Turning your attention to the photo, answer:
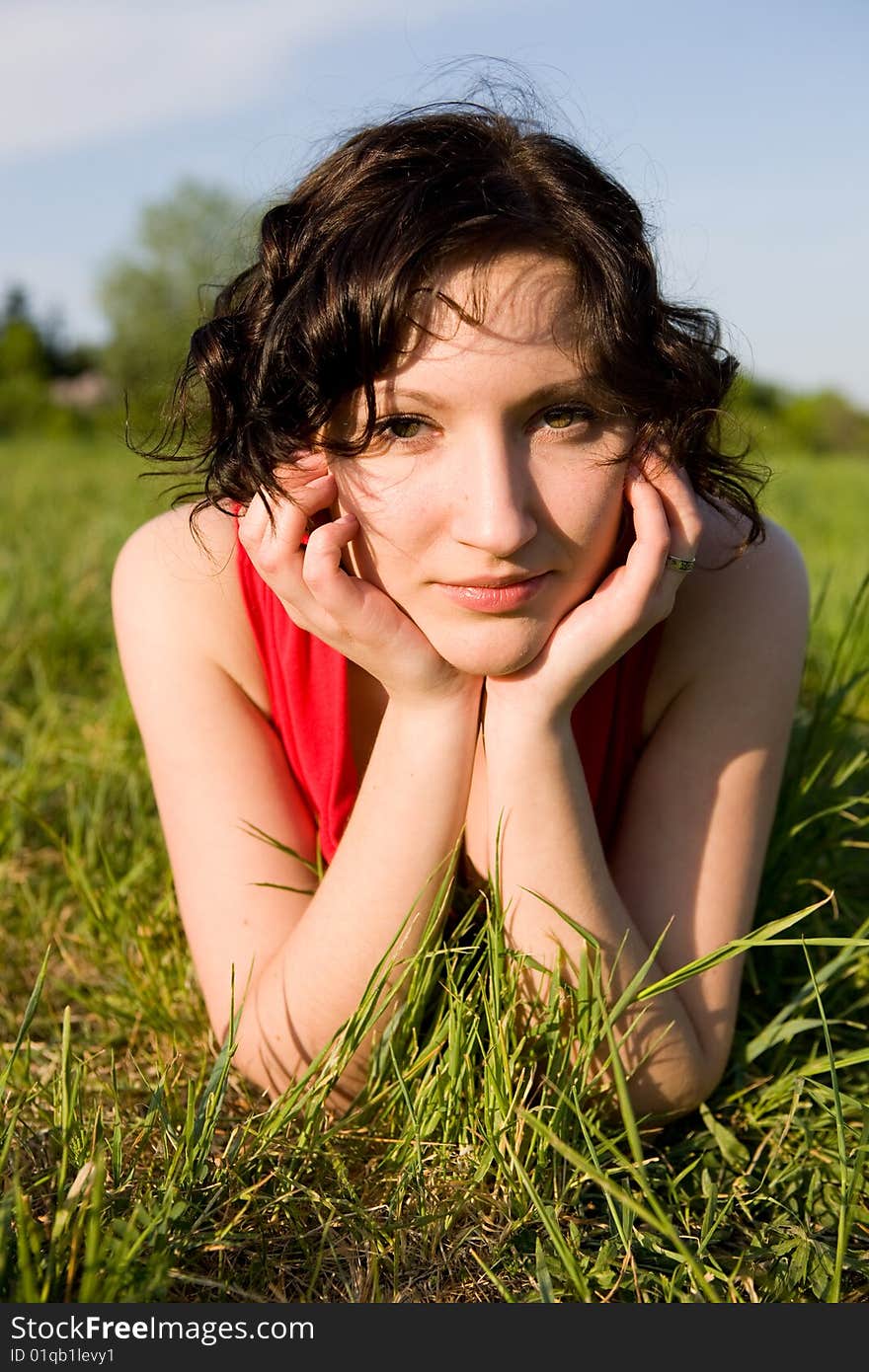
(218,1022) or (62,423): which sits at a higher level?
(218,1022)

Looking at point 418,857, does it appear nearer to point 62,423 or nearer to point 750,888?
point 750,888

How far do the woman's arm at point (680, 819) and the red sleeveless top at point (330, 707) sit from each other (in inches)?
2.8

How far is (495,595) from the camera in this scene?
1.77 meters

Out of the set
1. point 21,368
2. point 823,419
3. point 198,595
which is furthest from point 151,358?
point 823,419

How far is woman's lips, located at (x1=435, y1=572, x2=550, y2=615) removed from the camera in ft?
5.81

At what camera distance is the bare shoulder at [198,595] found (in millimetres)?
2174

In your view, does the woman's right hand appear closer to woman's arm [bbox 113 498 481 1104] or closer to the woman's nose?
woman's arm [bbox 113 498 481 1104]

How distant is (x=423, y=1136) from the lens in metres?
1.73

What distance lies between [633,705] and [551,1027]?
69 cm

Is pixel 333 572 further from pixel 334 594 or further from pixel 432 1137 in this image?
pixel 432 1137

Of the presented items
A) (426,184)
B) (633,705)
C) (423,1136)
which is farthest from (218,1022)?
(426,184)

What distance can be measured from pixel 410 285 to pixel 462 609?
487 millimetres

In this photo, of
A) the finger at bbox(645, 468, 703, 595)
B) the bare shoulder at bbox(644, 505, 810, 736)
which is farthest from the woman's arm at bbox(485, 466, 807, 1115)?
the finger at bbox(645, 468, 703, 595)

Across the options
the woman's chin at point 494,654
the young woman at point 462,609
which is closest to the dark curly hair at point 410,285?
the young woman at point 462,609
